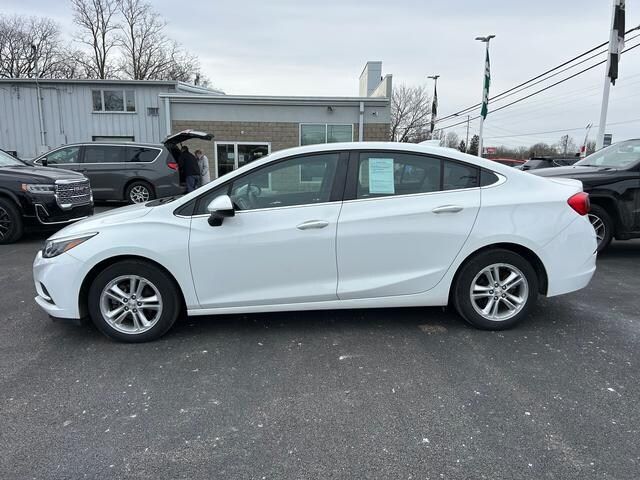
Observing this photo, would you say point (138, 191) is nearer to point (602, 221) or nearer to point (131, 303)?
point (131, 303)

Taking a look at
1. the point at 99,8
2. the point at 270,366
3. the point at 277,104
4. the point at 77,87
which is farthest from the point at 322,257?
the point at 99,8

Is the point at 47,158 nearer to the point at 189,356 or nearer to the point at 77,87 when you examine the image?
the point at 77,87

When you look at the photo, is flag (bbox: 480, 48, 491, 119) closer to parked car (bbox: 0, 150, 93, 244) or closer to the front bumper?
parked car (bbox: 0, 150, 93, 244)

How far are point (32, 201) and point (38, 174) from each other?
0.51 meters

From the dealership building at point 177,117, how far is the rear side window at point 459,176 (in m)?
14.0

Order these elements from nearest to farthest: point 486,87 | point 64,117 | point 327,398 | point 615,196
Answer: point 327,398
point 615,196
point 64,117
point 486,87

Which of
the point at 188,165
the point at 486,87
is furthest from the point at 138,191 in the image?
the point at 486,87

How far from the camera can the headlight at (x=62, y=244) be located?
3627mm

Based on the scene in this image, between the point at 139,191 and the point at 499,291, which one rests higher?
the point at 139,191

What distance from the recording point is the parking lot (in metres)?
2.34

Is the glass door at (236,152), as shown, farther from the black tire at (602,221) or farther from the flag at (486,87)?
the black tire at (602,221)

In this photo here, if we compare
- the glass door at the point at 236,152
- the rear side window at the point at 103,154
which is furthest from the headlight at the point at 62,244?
the glass door at the point at 236,152

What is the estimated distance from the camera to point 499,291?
391 centimetres

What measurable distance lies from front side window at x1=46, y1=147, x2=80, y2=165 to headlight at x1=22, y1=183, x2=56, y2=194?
17.9ft
